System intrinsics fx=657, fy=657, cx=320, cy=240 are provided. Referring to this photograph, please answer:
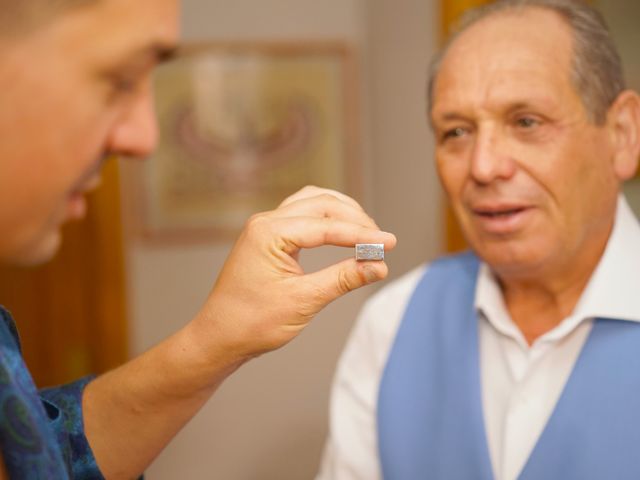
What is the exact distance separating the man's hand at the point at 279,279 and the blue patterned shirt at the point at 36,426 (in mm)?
224

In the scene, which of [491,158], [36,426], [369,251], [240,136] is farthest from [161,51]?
[240,136]

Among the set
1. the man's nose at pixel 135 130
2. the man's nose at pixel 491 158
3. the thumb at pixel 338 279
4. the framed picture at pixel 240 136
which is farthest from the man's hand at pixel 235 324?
the framed picture at pixel 240 136

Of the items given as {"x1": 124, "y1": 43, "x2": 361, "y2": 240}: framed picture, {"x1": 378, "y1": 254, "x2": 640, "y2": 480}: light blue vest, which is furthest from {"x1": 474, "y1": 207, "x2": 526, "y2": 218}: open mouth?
{"x1": 124, "y1": 43, "x2": 361, "y2": 240}: framed picture

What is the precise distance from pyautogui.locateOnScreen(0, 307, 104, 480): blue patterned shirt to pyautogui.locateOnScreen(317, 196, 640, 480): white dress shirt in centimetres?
62

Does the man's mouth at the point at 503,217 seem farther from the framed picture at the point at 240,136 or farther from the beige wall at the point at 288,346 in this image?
the framed picture at the point at 240,136

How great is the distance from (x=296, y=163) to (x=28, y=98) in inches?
83.9

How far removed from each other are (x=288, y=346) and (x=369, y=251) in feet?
6.09

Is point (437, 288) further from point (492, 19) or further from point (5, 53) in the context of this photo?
point (5, 53)

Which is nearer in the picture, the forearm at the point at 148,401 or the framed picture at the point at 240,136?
the forearm at the point at 148,401

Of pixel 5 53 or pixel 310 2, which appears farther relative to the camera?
pixel 310 2

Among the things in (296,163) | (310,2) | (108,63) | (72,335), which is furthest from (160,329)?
(108,63)

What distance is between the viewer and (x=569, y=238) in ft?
3.76

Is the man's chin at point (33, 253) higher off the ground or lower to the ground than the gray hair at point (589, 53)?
lower

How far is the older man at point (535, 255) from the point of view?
42.6 inches
